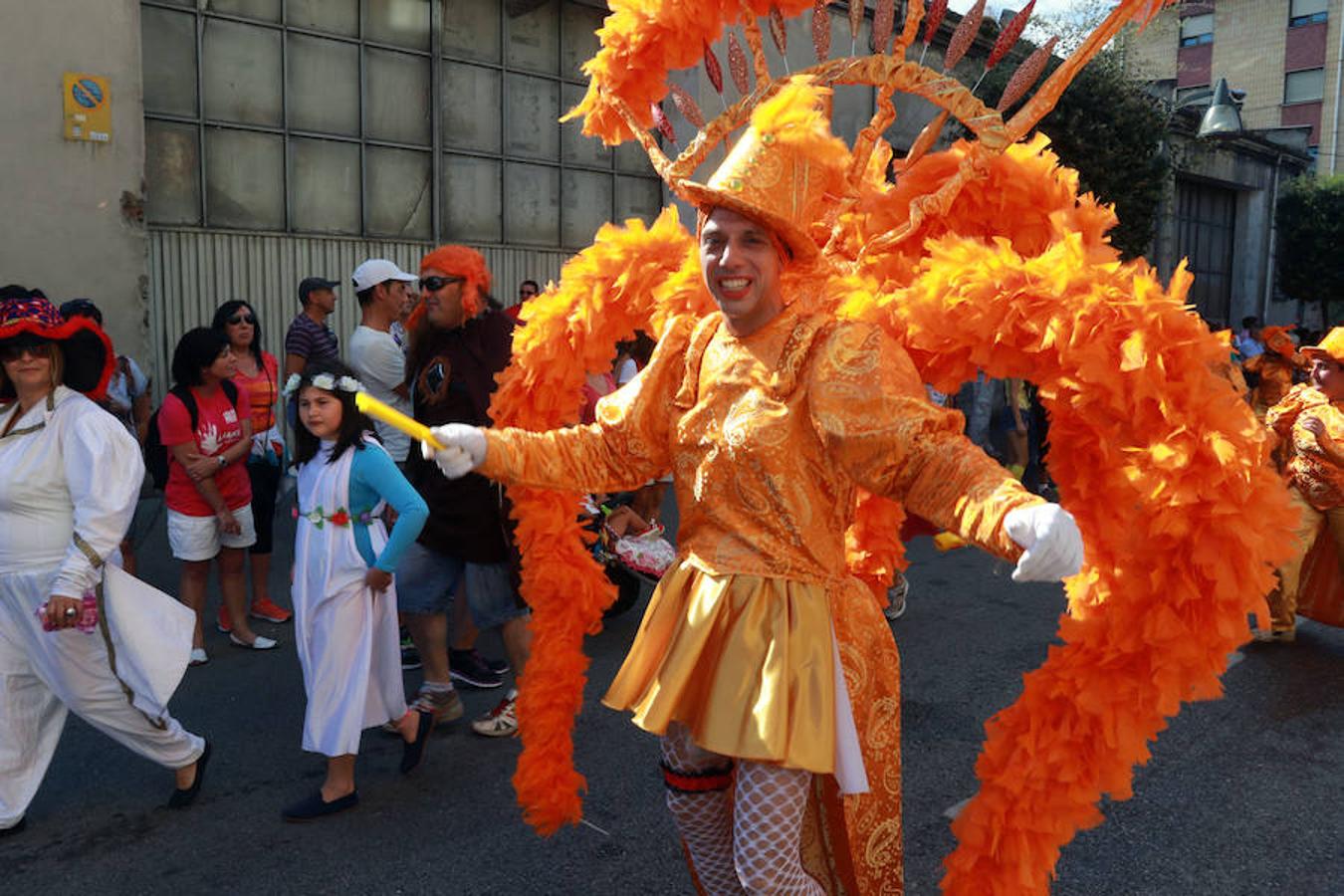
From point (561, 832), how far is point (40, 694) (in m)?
1.85

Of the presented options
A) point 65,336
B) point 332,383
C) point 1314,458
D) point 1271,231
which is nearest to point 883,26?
point 332,383

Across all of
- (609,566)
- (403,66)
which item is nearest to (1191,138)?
(403,66)

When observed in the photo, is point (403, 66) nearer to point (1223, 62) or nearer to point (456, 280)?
point (456, 280)

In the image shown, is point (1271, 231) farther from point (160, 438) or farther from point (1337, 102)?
point (160, 438)

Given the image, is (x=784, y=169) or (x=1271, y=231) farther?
(x=1271, y=231)

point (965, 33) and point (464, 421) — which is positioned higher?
point (965, 33)

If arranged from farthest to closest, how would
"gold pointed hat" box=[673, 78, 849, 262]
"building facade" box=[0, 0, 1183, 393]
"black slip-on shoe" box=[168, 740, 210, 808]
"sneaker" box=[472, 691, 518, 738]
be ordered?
1. "building facade" box=[0, 0, 1183, 393]
2. "sneaker" box=[472, 691, 518, 738]
3. "black slip-on shoe" box=[168, 740, 210, 808]
4. "gold pointed hat" box=[673, 78, 849, 262]

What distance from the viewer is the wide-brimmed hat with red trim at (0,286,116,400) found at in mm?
3475

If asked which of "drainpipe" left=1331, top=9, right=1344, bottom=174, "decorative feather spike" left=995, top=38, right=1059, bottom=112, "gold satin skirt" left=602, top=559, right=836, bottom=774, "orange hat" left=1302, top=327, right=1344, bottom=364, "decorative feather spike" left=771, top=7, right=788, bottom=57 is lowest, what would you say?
"gold satin skirt" left=602, top=559, right=836, bottom=774

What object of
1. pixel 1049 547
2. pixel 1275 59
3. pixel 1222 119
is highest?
pixel 1275 59

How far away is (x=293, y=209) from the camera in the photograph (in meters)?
10.2

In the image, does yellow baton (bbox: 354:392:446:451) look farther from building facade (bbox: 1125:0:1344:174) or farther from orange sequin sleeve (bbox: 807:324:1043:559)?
building facade (bbox: 1125:0:1344:174)

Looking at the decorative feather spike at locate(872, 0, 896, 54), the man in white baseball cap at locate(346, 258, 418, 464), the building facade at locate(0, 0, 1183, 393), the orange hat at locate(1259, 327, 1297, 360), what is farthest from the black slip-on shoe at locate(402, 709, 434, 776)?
the orange hat at locate(1259, 327, 1297, 360)

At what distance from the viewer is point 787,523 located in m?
2.39
